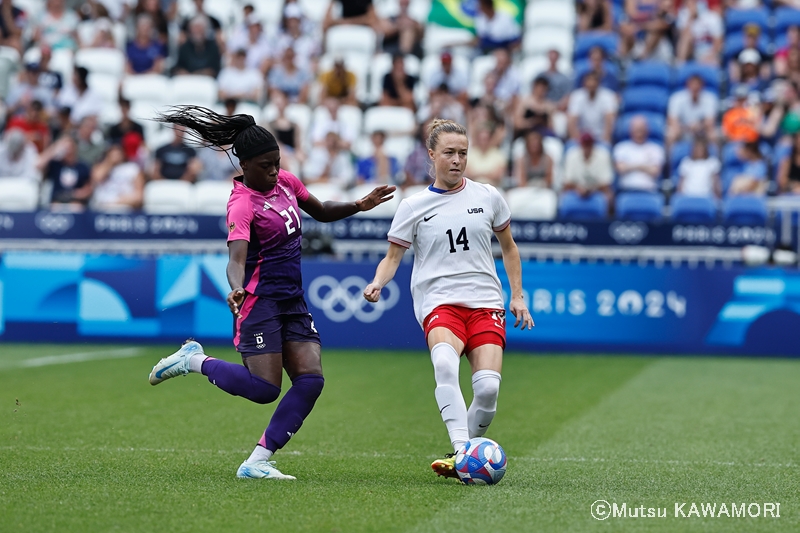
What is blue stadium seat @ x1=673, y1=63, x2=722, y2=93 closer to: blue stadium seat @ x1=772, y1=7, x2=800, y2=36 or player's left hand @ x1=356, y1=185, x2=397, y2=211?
blue stadium seat @ x1=772, y1=7, x2=800, y2=36

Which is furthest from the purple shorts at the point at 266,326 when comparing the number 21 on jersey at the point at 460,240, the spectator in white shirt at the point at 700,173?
the spectator in white shirt at the point at 700,173

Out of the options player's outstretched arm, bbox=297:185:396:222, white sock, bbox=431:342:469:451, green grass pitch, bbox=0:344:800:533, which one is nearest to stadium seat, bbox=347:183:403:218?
green grass pitch, bbox=0:344:800:533

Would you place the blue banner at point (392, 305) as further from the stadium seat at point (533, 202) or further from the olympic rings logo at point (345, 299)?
the stadium seat at point (533, 202)

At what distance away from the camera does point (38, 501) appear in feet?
19.8

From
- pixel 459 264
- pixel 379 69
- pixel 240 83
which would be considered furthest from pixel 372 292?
pixel 379 69

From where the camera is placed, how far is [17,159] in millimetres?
19516

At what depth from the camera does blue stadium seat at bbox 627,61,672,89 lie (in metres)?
20.0

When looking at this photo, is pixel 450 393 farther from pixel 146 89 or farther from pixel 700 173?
pixel 146 89

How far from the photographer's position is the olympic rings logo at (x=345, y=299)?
1581 centimetres

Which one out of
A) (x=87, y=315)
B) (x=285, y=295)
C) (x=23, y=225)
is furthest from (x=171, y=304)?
(x=285, y=295)

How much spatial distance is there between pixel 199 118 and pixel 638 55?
14824mm

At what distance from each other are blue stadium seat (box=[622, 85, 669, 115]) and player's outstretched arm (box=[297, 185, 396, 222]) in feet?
42.9

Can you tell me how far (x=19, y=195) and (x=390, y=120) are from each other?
6099 mm

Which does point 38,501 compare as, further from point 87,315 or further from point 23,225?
point 23,225
